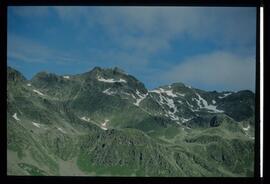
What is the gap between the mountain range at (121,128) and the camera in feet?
8.49

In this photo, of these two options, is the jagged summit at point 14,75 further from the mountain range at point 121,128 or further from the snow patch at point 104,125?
the snow patch at point 104,125

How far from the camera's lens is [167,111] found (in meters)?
2.79

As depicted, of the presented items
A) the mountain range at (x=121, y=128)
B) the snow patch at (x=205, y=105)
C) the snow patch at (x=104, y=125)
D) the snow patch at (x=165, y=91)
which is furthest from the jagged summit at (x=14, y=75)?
the snow patch at (x=205, y=105)

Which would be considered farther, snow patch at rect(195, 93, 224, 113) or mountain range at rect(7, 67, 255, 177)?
snow patch at rect(195, 93, 224, 113)

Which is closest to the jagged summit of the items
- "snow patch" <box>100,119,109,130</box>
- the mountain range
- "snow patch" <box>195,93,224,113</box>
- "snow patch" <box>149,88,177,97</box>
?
the mountain range

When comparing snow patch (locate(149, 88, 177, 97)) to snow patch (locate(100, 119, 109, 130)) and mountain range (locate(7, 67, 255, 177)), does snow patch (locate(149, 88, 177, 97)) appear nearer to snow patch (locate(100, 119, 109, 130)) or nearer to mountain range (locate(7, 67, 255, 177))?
mountain range (locate(7, 67, 255, 177))

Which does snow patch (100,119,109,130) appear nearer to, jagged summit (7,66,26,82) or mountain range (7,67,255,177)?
mountain range (7,67,255,177)

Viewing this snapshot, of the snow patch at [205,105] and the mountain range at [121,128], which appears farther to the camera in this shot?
the snow patch at [205,105]

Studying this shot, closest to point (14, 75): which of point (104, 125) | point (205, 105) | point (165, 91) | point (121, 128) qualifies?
point (104, 125)

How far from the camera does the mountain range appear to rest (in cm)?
259

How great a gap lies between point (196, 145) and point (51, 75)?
110 centimetres

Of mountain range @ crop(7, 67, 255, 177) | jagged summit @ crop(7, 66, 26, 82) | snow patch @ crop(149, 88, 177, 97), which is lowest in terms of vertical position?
mountain range @ crop(7, 67, 255, 177)

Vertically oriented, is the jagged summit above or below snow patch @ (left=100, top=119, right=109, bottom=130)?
above
